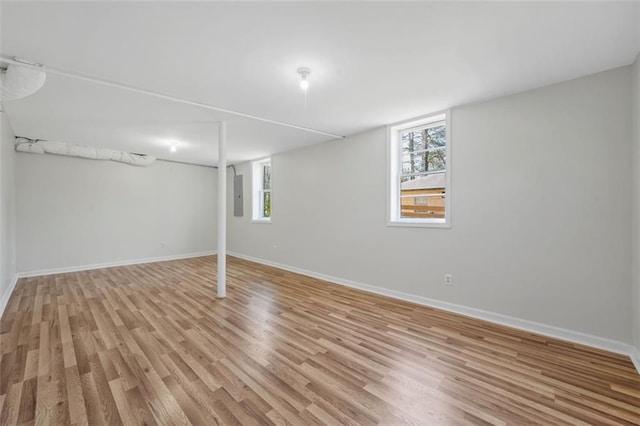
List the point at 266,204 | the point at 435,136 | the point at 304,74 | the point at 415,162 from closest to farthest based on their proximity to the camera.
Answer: the point at 304,74 < the point at 435,136 < the point at 415,162 < the point at 266,204

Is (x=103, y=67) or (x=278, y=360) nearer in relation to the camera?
(x=278, y=360)

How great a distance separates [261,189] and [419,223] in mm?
4525

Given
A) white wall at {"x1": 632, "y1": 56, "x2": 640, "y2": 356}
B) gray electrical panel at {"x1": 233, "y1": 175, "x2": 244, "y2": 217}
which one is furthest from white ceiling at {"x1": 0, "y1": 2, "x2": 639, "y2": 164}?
gray electrical panel at {"x1": 233, "y1": 175, "x2": 244, "y2": 217}

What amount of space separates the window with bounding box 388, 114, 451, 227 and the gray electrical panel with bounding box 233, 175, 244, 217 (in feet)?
15.3

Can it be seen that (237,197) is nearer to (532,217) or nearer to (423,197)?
(423,197)

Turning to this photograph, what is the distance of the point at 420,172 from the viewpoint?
12.6ft

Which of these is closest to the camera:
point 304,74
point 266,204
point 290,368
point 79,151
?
point 290,368

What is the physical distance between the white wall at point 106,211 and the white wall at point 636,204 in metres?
8.12

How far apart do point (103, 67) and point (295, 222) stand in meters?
3.84

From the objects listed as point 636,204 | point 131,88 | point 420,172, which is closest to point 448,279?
point 420,172

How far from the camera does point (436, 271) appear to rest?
11.5 ft

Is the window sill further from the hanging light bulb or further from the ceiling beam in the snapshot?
the hanging light bulb

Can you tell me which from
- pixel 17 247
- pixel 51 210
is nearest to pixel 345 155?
pixel 51 210

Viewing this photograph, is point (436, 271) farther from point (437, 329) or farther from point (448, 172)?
point (448, 172)
